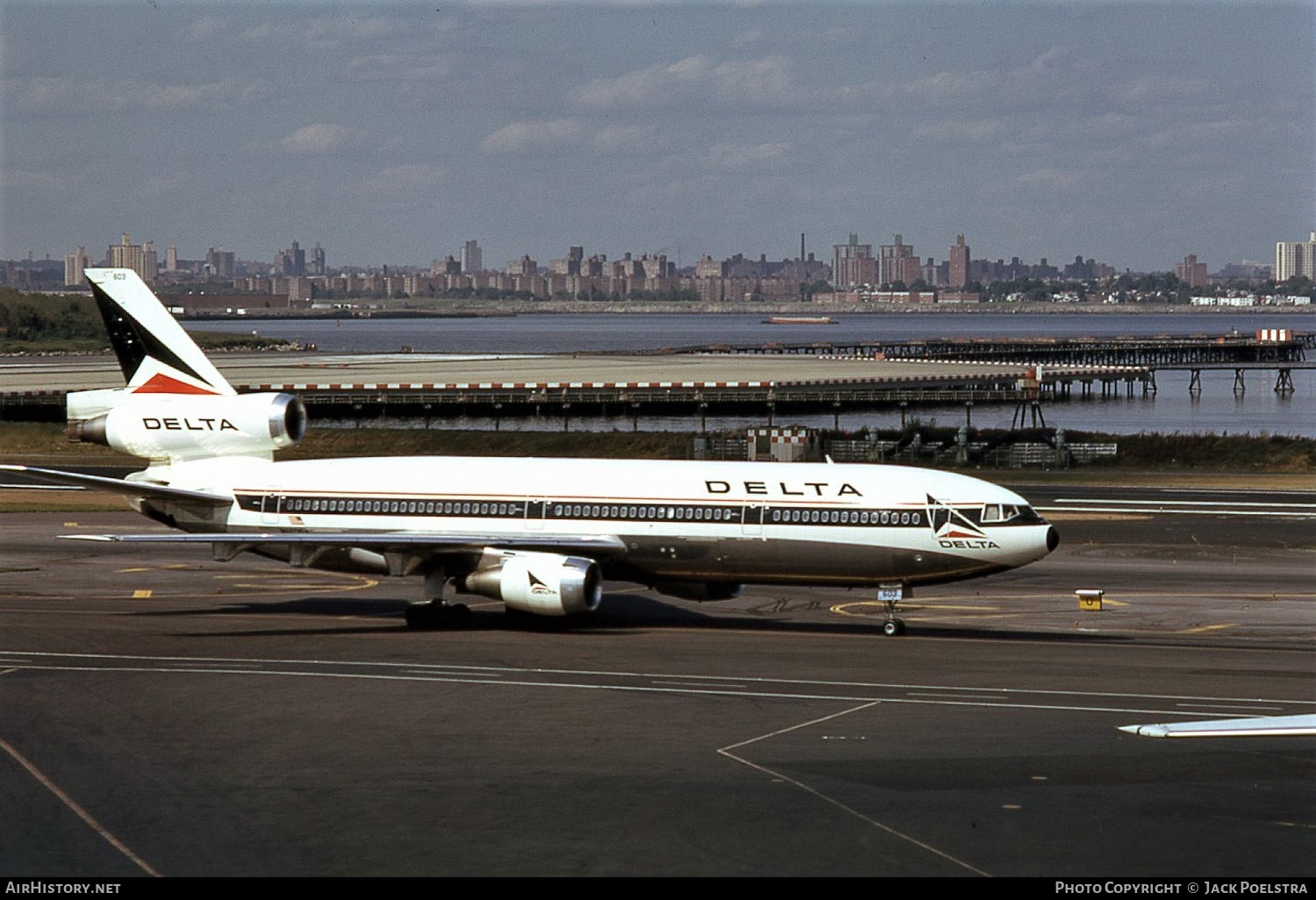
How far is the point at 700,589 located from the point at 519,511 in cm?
558

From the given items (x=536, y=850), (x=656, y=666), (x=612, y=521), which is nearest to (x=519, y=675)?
(x=656, y=666)

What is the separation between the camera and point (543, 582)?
139 feet

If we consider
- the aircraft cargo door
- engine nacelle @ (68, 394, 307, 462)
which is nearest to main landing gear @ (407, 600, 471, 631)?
the aircraft cargo door

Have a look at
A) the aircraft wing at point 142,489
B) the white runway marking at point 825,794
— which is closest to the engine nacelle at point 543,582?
the aircraft wing at point 142,489

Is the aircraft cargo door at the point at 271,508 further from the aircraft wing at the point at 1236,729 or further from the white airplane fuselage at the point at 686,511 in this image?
the aircraft wing at the point at 1236,729

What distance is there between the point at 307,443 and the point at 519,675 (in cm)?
7079

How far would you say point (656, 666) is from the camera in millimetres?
38562

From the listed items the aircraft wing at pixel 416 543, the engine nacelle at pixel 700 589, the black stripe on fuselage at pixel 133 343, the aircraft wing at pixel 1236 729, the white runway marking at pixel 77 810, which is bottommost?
the white runway marking at pixel 77 810

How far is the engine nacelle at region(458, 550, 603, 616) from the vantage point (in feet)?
138

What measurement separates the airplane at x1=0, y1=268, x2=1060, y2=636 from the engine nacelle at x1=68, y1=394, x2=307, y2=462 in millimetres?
54

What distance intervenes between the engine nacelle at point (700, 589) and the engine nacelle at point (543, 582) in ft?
8.86

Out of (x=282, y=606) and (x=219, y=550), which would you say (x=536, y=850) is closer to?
(x=219, y=550)

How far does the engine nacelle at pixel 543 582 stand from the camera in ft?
138

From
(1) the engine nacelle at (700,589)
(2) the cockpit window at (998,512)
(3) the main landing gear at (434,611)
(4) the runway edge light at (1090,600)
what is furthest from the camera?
(4) the runway edge light at (1090,600)
